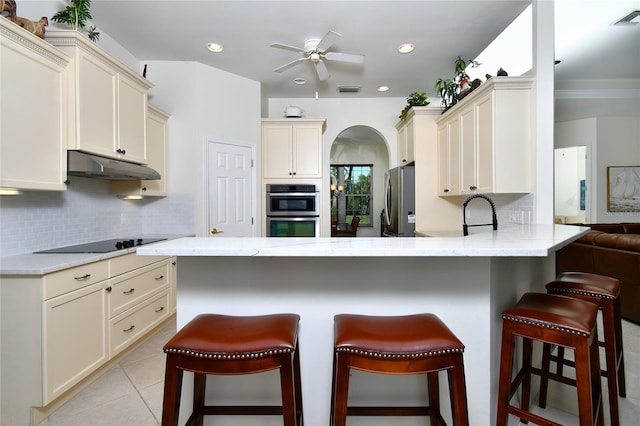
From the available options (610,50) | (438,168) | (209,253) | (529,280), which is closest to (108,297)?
(209,253)

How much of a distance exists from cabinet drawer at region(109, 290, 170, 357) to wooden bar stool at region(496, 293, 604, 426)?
248 centimetres

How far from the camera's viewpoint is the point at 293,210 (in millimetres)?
4180

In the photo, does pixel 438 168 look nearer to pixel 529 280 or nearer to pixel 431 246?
pixel 529 280

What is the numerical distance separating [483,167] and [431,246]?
74.1 inches

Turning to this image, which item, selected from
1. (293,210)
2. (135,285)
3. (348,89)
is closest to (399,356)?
(135,285)

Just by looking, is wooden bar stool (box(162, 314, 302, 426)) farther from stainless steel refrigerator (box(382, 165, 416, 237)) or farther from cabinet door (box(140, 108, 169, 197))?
stainless steel refrigerator (box(382, 165, 416, 237))

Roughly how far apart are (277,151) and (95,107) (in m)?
2.23

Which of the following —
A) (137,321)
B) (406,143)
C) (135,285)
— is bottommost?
(137,321)

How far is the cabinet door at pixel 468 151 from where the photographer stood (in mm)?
2846

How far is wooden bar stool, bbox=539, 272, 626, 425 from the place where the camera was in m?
1.57

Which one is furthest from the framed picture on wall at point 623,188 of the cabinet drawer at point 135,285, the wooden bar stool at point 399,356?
the cabinet drawer at point 135,285

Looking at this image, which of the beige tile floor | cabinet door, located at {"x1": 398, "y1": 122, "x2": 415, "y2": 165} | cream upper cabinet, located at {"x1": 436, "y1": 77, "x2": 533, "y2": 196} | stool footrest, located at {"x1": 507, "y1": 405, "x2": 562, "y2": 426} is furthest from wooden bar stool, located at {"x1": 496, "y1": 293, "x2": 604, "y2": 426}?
cabinet door, located at {"x1": 398, "y1": 122, "x2": 415, "y2": 165}

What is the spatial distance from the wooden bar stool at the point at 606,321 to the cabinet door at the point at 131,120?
3315 millimetres

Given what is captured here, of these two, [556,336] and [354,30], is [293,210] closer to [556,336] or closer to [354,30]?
[354,30]
